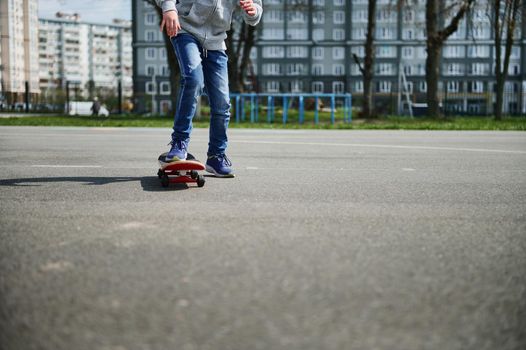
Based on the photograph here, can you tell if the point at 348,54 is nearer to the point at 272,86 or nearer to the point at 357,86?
the point at 357,86

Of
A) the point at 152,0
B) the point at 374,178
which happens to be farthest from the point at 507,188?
the point at 152,0

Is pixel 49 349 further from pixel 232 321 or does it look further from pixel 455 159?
pixel 455 159

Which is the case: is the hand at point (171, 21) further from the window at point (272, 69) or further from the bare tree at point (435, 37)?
the window at point (272, 69)

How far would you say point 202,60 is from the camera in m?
5.58

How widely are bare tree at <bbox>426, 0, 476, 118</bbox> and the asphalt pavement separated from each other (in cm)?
2180

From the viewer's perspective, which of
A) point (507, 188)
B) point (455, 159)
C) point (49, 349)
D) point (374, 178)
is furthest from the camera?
point (455, 159)

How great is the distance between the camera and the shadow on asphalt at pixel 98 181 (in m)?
4.92

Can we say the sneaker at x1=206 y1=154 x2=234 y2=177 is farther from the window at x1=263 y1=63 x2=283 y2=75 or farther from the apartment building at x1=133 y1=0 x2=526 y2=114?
the window at x1=263 y1=63 x2=283 y2=75

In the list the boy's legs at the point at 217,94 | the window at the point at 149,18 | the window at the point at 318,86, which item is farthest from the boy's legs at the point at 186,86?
the window at the point at 149,18

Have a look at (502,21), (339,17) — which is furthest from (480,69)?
(502,21)

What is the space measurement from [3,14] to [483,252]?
123 m

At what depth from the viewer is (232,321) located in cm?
189

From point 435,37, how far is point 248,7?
71.7 feet

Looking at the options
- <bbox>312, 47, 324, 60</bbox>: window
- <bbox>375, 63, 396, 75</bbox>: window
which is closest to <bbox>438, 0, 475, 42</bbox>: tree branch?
<bbox>375, 63, 396, 75</bbox>: window
